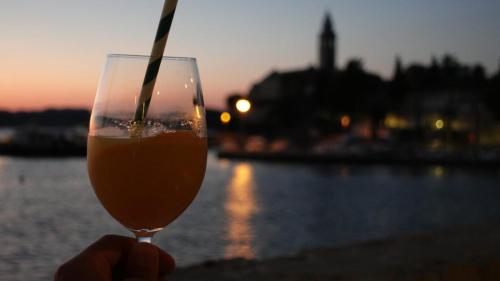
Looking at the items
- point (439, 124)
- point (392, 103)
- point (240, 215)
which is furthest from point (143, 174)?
point (392, 103)

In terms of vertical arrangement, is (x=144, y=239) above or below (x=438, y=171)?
above

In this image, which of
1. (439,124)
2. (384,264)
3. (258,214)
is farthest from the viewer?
(439,124)

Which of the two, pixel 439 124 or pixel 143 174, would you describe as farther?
pixel 439 124

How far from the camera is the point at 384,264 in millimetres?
5863

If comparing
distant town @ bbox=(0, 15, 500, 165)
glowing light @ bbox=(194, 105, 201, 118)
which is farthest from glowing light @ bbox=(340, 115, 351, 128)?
glowing light @ bbox=(194, 105, 201, 118)

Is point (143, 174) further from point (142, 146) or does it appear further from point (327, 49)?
point (327, 49)

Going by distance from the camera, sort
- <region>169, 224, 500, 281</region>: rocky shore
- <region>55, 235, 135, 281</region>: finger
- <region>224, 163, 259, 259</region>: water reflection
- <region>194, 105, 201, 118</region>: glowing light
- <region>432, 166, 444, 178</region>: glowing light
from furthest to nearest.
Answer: <region>432, 166, 444, 178</region>: glowing light
<region>224, 163, 259, 259</region>: water reflection
<region>169, 224, 500, 281</region>: rocky shore
<region>194, 105, 201, 118</region>: glowing light
<region>55, 235, 135, 281</region>: finger

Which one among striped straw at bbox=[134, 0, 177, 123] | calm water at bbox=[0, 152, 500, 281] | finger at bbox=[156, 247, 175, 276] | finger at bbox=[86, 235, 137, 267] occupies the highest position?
striped straw at bbox=[134, 0, 177, 123]

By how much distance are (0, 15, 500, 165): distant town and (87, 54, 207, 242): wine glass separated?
158 feet

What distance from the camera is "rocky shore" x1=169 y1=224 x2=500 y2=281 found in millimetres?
4703

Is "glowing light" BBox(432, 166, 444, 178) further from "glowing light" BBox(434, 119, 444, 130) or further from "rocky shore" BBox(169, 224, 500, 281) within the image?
"rocky shore" BBox(169, 224, 500, 281)

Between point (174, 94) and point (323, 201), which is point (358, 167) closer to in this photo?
point (323, 201)

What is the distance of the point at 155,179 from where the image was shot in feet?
5.02

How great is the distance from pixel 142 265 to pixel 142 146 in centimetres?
26
